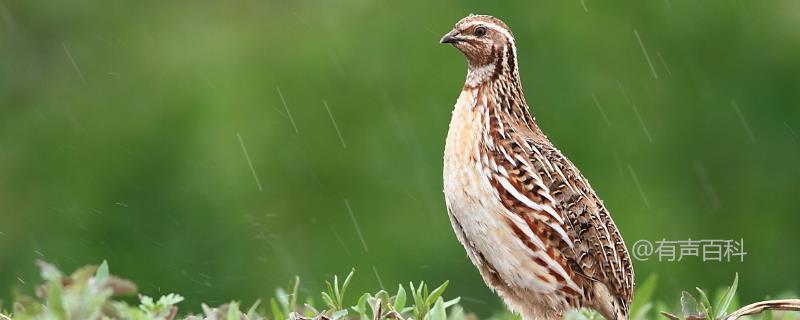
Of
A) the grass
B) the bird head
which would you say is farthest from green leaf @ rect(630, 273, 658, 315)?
the bird head

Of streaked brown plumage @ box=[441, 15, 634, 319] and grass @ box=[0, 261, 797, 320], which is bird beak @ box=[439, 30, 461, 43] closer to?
streaked brown plumage @ box=[441, 15, 634, 319]

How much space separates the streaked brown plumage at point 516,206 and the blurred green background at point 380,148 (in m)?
8.34

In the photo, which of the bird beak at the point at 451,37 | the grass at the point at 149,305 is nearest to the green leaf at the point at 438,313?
the grass at the point at 149,305

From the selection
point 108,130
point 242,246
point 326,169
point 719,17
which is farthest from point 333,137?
point 719,17

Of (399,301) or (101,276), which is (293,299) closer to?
(399,301)

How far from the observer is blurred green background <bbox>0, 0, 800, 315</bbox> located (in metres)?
14.2

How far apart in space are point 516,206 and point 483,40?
2.10ft

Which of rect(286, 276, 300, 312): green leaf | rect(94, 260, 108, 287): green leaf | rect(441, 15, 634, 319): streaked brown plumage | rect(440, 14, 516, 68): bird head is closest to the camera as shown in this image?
rect(94, 260, 108, 287): green leaf

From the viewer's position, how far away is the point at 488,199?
4906 millimetres

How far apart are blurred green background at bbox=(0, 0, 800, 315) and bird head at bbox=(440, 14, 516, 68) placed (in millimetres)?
Answer: 8443

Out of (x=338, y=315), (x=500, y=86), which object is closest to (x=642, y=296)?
(x=500, y=86)

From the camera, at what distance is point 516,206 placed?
16.4 ft

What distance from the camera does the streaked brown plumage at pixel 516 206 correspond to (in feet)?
16.0

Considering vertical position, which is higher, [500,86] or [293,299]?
[500,86]
